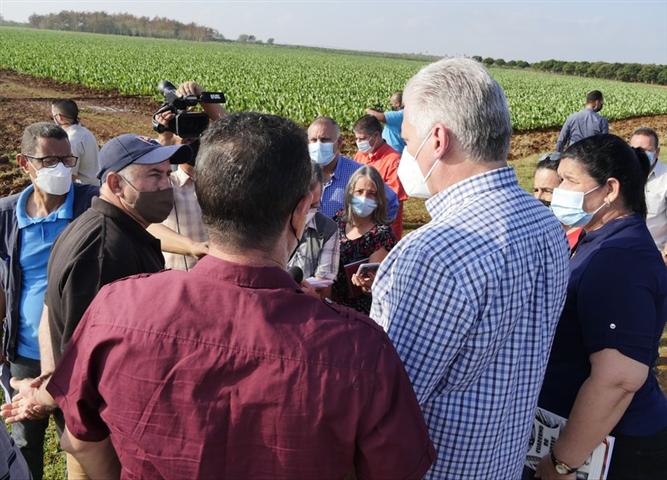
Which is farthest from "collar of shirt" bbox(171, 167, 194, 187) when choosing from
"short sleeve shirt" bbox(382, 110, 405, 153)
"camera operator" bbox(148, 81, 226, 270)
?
"short sleeve shirt" bbox(382, 110, 405, 153)

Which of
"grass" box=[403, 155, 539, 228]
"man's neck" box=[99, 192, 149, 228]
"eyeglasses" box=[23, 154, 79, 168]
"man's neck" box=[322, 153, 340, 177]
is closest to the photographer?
"man's neck" box=[99, 192, 149, 228]

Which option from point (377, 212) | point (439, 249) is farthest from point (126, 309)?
point (377, 212)

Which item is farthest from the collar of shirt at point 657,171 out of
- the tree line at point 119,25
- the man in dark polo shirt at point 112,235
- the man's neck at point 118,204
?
the tree line at point 119,25

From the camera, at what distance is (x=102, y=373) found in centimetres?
136

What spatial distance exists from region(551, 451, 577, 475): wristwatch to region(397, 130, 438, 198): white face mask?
1.24 m

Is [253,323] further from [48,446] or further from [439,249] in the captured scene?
[48,446]

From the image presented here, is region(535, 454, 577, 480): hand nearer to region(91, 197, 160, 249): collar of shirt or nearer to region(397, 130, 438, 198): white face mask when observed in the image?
region(397, 130, 438, 198): white face mask

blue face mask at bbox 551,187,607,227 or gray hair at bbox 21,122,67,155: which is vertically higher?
blue face mask at bbox 551,187,607,227

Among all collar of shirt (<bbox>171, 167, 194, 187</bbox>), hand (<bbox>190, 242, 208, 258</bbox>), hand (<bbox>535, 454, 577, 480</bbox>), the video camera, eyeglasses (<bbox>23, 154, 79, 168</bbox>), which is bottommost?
hand (<bbox>535, 454, 577, 480</bbox>)

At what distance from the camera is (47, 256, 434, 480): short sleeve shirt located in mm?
1224

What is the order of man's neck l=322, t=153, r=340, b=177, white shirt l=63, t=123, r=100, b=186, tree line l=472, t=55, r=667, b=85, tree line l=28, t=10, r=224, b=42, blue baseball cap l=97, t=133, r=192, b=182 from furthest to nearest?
1. tree line l=28, t=10, r=224, b=42
2. tree line l=472, t=55, r=667, b=85
3. white shirt l=63, t=123, r=100, b=186
4. man's neck l=322, t=153, r=340, b=177
5. blue baseball cap l=97, t=133, r=192, b=182

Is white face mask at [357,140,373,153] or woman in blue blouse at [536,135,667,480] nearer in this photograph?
woman in blue blouse at [536,135,667,480]

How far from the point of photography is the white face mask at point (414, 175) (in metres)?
1.76

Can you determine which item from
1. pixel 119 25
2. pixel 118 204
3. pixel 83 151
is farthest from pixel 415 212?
pixel 119 25
